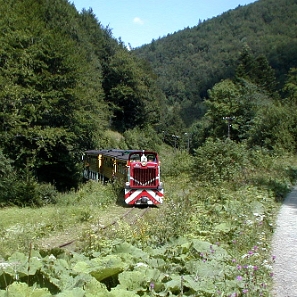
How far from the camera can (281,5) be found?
577 feet

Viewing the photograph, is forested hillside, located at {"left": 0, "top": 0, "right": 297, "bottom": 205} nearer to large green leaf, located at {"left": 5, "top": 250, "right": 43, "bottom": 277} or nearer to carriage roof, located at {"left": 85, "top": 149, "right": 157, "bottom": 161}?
carriage roof, located at {"left": 85, "top": 149, "right": 157, "bottom": 161}

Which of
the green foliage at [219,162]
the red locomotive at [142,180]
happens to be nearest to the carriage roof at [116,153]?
the red locomotive at [142,180]

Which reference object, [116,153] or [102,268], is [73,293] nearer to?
[102,268]

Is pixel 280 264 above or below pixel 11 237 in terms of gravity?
above

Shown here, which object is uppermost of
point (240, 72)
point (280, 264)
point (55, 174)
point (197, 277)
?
point (240, 72)

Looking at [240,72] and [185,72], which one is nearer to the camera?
[240,72]

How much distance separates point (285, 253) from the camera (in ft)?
23.0

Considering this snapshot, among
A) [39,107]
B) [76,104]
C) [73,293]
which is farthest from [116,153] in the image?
[73,293]

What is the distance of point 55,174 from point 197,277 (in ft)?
84.3

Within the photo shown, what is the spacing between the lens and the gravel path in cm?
548

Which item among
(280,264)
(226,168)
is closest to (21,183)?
(226,168)

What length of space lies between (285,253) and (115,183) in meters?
12.8

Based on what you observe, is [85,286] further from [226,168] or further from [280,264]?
[226,168]

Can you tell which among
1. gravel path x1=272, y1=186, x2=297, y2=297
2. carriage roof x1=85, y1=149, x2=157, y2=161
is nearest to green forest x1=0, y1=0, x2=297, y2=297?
gravel path x1=272, y1=186, x2=297, y2=297
